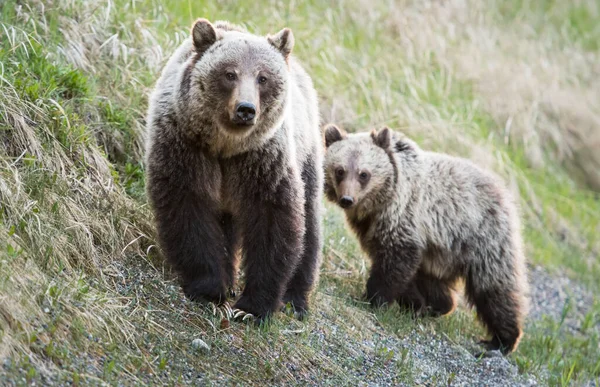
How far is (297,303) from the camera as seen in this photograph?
6.60m

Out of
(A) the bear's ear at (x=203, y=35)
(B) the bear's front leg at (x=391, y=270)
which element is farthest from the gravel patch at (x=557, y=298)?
(A) the bear's ear at (x=203, y=35)

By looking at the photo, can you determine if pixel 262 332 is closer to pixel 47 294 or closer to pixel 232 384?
pixel 232 384

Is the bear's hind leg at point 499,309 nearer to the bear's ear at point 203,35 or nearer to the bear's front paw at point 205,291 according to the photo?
the bear's front paw at point 205,291

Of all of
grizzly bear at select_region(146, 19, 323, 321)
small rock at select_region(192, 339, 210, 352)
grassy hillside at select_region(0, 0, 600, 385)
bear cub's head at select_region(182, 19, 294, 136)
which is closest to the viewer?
grassy hillside at select_region(0, 0, 600, 385)

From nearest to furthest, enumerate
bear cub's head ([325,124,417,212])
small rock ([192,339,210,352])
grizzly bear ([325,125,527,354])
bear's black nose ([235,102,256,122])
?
small rock ([192,339,210,352]), bear's black nose ([235,102,256,122]), grizzly bear ([325,125,527,354]), bear cub's head ([325,124,417,212])

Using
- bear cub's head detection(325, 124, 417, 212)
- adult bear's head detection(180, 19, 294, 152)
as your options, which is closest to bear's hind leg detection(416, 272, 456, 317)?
bear cub's head detection(325, 124, 417, 212)

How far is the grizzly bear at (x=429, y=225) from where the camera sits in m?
7.93

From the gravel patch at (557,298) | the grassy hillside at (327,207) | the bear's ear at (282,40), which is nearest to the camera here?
the grassy hillside at (327,207)

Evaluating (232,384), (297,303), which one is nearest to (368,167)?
(297,303)

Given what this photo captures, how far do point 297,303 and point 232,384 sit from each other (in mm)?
1603

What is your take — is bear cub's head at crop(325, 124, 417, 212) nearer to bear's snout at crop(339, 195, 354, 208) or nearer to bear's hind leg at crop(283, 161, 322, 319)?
bear's snout at crop(339, 195, 354, 208)

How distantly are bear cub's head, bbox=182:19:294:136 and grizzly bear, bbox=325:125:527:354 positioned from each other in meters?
2.14

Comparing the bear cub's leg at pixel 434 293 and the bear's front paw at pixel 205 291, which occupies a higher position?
the bear's front paw at pixel 205 291

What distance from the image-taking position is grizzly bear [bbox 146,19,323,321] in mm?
5711
